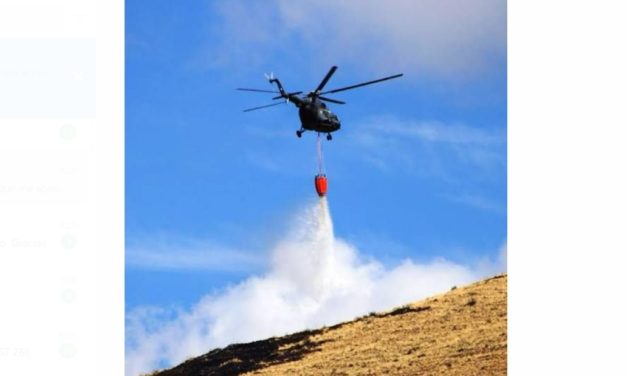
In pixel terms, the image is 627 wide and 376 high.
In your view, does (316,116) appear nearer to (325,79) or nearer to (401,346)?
(325,79)

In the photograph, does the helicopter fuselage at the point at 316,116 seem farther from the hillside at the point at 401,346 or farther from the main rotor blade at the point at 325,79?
the hillside at the point at 401,346

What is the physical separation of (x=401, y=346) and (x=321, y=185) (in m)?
8.34

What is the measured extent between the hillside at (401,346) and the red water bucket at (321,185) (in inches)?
218

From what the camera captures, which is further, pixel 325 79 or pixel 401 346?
pixel 325 79

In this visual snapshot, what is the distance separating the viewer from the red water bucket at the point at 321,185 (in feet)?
124

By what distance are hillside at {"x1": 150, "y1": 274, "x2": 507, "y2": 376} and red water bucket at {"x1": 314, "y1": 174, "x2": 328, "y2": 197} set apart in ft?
18.2

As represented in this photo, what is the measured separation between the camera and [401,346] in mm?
32719

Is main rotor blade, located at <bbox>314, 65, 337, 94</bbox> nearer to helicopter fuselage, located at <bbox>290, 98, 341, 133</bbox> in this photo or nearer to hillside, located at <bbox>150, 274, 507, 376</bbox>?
helicopter fuselage, located at <bbox>290, 98, 341, 133</bbox>

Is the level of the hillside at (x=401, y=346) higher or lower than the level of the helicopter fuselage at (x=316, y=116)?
lower

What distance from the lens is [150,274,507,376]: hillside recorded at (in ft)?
96.9
